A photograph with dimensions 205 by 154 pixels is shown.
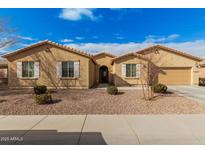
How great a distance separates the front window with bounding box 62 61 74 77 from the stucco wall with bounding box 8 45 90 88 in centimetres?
39

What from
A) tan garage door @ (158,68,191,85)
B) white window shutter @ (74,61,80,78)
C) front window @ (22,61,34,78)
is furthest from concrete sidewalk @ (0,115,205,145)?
tan garage door @ (158,68,191,85)

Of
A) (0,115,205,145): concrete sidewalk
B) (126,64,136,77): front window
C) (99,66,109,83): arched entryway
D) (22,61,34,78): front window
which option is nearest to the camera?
(0,115,205,145): concrete sidewalk

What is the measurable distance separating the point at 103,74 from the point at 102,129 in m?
22.0

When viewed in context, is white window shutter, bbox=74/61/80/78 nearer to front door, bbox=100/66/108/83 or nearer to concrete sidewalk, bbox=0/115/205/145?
concrete sidewalk, bbox=0/115/205/145

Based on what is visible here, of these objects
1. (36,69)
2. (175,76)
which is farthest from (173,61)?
(36,69)

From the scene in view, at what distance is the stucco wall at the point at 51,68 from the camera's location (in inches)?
623

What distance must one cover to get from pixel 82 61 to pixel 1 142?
470 inches

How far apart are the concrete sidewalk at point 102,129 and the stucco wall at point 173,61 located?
13348 mm

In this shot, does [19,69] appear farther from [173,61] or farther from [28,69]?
[173,61]

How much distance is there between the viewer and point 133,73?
18984mm

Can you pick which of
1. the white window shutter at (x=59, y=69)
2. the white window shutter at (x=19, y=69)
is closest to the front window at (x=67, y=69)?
the white window shutter at (x=59, y=69)

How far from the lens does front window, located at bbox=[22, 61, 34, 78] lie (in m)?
16.0

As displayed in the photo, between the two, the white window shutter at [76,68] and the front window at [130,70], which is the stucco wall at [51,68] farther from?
the front window at [130,70]

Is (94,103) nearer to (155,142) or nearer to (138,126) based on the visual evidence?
(138,126)
